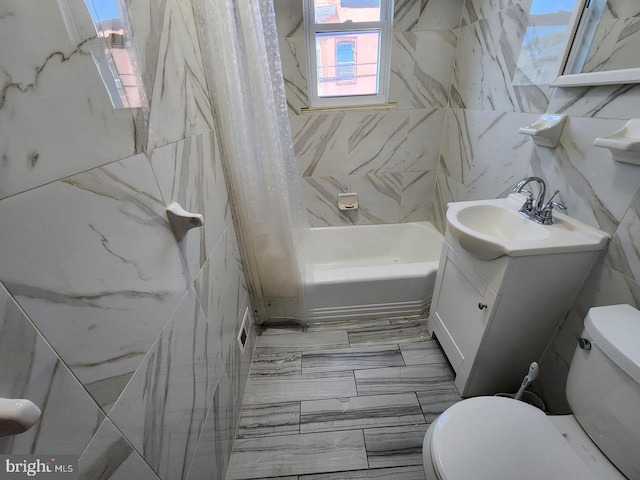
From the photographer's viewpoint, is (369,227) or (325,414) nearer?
(325,414)

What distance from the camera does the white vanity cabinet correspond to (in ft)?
3.11

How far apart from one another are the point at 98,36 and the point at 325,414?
1521mm

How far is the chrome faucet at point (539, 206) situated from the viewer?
3.45ft

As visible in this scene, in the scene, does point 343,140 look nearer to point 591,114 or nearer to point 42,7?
point 591,114

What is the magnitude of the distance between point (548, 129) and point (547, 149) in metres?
0.12

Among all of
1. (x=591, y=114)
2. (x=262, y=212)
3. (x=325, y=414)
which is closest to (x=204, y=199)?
(x=262, y=212)

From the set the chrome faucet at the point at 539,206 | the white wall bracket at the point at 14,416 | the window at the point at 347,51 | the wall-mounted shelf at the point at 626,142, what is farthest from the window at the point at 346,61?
the white wall bracket at the point at 14,416

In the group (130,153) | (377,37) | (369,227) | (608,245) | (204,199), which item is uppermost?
(377,37)

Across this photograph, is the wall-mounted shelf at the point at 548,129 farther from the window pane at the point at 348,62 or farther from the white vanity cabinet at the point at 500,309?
the window pane at the point at 348,62

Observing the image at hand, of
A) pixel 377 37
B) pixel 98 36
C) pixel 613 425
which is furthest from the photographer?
pixel 377 37

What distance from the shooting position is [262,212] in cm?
136

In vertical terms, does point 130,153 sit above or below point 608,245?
above

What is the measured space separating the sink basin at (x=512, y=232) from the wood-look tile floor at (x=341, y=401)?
0.79 metres

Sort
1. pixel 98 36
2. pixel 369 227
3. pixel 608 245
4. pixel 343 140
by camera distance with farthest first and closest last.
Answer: pixel 369 227 → pixel 343 140 → pixel 608 245 → pixel 98 36
